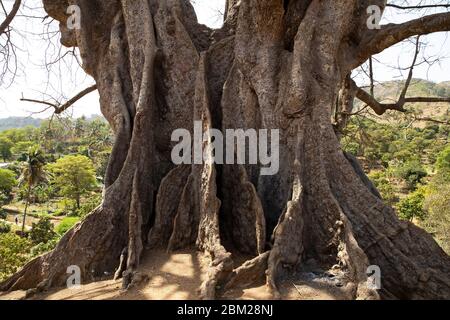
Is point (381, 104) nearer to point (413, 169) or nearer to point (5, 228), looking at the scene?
point (5, 228)

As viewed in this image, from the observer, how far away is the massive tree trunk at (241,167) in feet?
13.4

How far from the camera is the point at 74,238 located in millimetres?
4305

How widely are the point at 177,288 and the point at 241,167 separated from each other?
1.62 m

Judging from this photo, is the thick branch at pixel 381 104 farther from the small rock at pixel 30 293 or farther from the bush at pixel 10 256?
the bush at pixel 10 256

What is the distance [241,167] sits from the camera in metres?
4.59

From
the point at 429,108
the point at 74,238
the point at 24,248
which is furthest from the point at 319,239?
the point at 429,108

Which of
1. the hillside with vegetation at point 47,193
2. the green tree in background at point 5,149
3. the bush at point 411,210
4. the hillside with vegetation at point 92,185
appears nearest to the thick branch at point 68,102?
the hillside with vegetation at point 92,185

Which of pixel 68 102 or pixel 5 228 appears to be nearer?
pixel 68 102

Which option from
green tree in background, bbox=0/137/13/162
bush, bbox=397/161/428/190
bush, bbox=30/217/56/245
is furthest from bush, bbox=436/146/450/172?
green tree in background, bbox=0/137/13/162

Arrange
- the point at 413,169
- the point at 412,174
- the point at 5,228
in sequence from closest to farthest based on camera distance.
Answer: the point at 5,228
the point at 412,174
the point at 413,169

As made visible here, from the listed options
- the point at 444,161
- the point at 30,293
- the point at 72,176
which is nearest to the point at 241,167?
the point at 30,293
